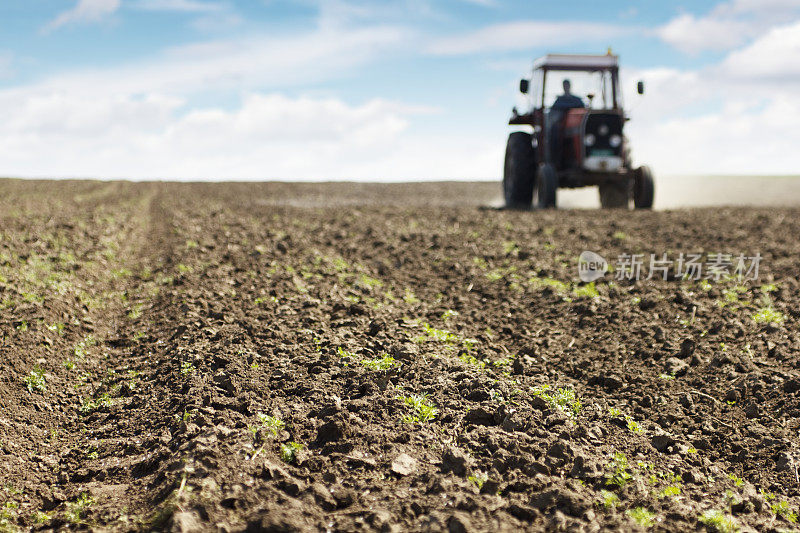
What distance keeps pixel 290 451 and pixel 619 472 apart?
1.68 m

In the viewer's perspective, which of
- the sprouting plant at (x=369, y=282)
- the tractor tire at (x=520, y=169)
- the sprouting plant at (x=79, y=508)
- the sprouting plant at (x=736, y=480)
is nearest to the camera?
the sprouting plant at (x=79, y=508)

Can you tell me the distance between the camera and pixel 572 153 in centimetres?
1412

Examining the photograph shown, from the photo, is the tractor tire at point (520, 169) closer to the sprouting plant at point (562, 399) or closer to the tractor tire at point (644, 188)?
the tractor tire at point (644, 188)

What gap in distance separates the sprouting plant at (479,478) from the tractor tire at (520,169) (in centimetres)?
1180

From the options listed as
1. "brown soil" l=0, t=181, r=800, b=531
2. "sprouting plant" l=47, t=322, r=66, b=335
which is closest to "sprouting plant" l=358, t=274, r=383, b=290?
"brown soil" l=0, t=181, r=800, b=531

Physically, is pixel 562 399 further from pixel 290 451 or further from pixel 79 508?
pixel 79 508

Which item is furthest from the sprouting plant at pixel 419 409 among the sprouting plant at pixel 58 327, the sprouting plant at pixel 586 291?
the sprouting plant at pixel 58 327

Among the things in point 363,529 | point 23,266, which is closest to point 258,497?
point 363,529

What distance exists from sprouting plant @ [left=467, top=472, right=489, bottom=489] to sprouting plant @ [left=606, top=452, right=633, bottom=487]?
61cm

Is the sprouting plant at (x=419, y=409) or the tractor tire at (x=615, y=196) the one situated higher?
the tractor tire at (x=615, y=196)

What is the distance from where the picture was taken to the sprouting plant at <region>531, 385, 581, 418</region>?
14.4 ft

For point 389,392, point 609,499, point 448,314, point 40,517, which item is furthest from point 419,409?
point 448,314

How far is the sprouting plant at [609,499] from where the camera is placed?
3.24m

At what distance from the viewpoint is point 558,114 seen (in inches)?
562
